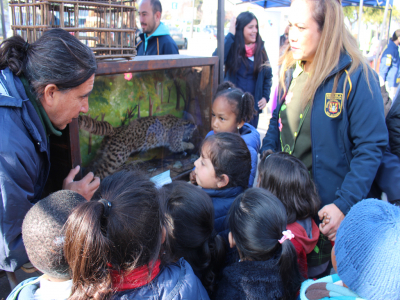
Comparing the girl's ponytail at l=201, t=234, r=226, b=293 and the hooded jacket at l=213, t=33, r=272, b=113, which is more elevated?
the hooded jacket at l=213, t=33, r=272, b=113

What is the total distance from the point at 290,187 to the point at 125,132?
121 cm

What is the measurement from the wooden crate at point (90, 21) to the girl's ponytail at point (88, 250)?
944 mm

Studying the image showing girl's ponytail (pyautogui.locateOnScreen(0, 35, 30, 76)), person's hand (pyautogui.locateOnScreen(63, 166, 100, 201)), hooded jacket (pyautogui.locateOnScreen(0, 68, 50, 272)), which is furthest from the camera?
person's hand (pyautogui.locateOnScreen(63, 166, 100, 201))

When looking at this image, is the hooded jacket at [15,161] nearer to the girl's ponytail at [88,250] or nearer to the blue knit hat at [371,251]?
the girl's ponytail at [88,250]

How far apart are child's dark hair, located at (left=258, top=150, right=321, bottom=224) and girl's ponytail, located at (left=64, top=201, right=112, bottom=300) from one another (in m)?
1.05

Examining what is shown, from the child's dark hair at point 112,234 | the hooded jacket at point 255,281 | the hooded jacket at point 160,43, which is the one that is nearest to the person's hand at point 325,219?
the hooded jacket at point 255,281

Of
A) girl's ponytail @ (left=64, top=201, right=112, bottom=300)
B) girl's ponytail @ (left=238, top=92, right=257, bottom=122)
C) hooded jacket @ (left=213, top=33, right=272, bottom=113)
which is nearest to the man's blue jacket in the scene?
hooded jacket @ (left=213, top=33, right=272, bottom=113)

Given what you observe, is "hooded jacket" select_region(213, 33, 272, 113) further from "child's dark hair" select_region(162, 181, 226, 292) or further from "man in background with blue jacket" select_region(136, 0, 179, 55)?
"child's dark hair" select_region(162, 181, 226, 292)

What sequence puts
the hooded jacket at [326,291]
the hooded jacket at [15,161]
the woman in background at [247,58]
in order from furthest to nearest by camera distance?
the woman in background at [247,58] → the hooded jacket at [15,161] → the hooded jacket at [326,291]

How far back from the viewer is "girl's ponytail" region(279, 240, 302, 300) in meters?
1.26

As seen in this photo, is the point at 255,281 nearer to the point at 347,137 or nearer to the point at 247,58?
the point at 347,137

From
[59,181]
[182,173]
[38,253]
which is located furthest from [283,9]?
[38,253]

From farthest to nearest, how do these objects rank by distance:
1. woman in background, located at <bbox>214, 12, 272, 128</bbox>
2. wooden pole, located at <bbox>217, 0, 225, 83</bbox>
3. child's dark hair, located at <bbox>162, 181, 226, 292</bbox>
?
1. woman in background, located at <bbox>214, 12, 272, 128</bbox>
2. wooden pole, located at <bbox>217, 0, 225, 83</bbox>
3. child's dark hair, located at <bbox>162, 181, 226, 292</bbox>

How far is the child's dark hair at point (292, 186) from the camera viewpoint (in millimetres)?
1690
